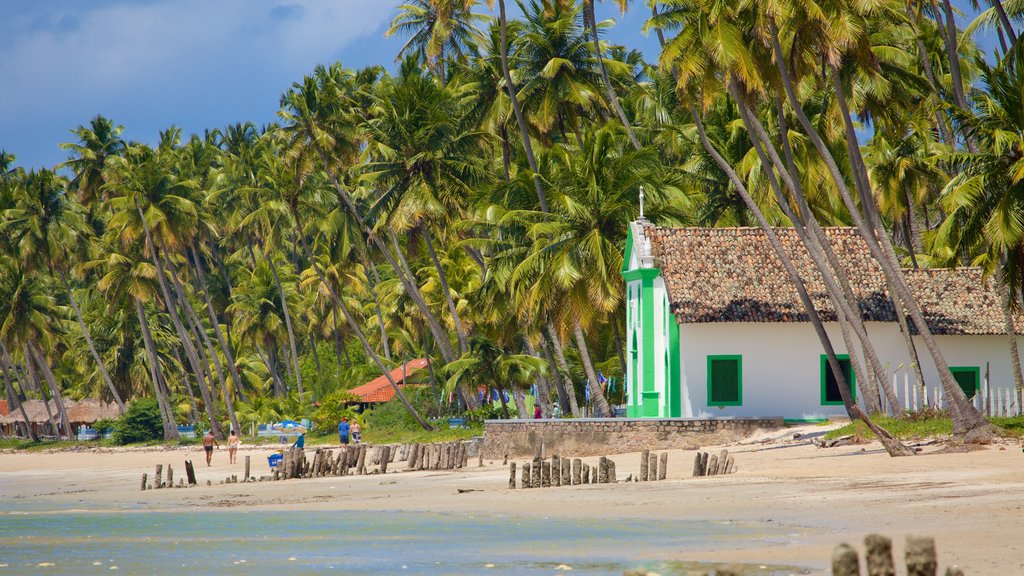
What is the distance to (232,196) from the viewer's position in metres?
68.9

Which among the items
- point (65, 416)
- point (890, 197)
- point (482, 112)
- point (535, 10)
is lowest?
point (65, 416)

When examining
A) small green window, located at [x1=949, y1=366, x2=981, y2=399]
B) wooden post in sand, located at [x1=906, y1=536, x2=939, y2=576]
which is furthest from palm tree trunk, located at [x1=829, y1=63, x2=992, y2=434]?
wooden post in sand, located at [x1=906, y1=536, x2=939, y2=576]

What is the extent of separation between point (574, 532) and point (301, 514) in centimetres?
702

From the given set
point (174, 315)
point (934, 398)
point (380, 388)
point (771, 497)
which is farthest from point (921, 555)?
point (174, 315)

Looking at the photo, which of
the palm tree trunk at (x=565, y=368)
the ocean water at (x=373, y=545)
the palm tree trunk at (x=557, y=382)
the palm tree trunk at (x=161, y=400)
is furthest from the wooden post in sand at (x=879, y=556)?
the palm tree trunk at (x=161, y=400)

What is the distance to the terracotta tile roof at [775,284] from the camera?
31.9 meters

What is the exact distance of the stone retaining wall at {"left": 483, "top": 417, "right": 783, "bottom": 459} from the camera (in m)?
30.2

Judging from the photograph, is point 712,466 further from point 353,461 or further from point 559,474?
point 353,461

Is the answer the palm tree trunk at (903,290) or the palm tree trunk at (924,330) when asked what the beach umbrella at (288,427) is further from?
the palm tree trunk at (924,330)

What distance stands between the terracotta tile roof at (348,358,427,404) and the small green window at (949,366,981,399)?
31044mm

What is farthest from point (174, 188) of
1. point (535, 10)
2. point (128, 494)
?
point (128, 494)

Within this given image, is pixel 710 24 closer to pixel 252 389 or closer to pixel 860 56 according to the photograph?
pixel 860 56

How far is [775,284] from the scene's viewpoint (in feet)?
107

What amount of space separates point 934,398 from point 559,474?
11.9m
